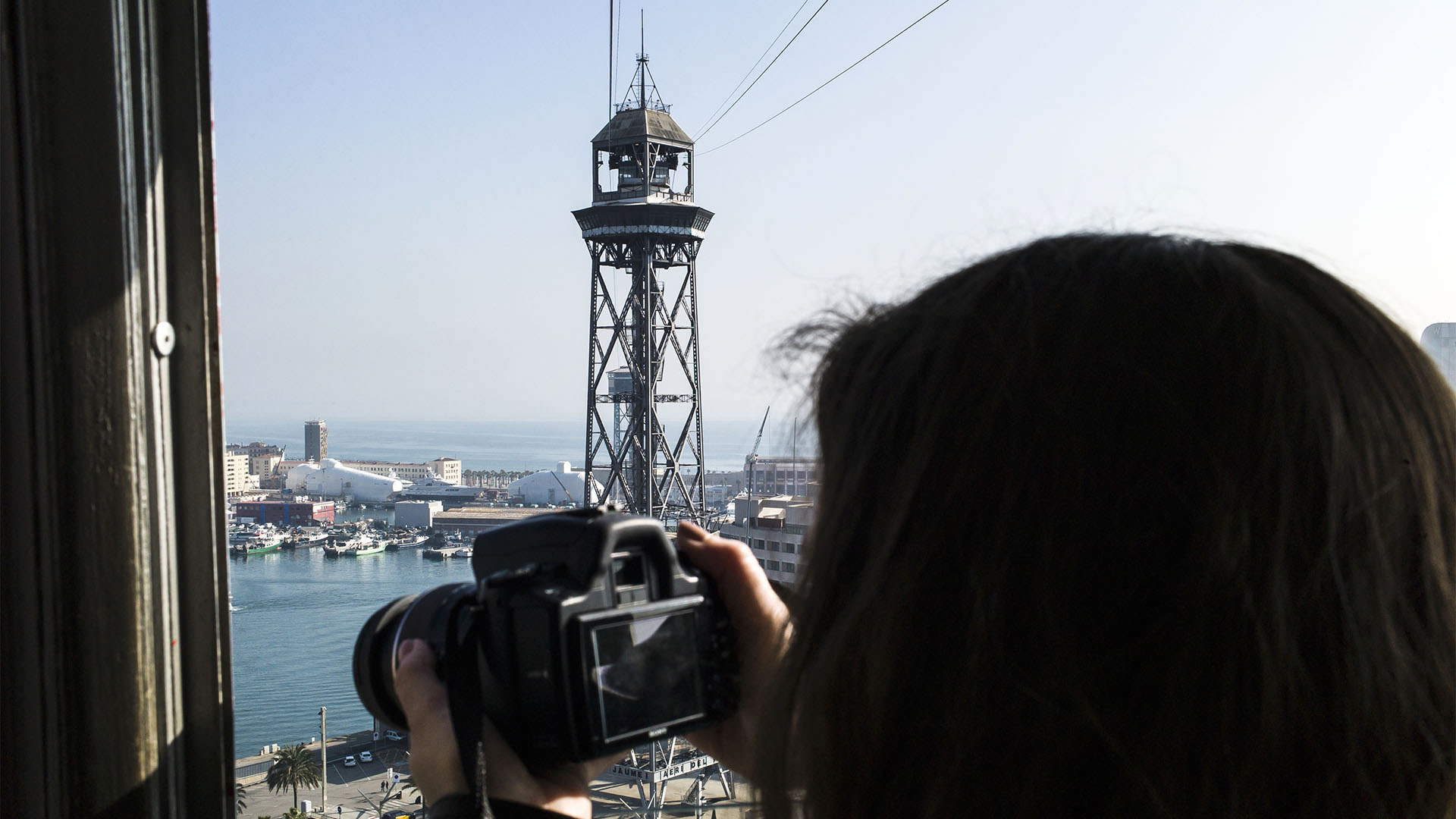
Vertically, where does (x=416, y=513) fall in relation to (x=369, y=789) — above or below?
above

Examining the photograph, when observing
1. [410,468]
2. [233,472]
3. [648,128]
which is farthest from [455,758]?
[648,128]

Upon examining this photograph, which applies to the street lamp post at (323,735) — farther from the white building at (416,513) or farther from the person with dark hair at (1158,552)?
the person with dark hair at (1158,552)

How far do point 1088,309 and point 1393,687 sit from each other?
18cm

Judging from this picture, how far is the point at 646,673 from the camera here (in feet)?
1.98

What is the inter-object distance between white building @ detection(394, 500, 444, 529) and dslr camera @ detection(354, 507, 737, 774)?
1.82m

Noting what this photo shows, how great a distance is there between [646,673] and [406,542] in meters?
1.86

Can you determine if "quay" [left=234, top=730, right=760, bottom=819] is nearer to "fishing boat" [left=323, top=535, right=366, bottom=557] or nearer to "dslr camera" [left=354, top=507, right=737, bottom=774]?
"fishing boat" [left=323, top=535, right=366, bottom=557]

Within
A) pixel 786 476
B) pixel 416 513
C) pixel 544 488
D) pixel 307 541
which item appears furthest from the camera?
pixel 544 488

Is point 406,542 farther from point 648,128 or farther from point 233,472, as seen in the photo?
point 648,128

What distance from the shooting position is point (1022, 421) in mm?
381

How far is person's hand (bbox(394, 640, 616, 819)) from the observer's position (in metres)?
0.60

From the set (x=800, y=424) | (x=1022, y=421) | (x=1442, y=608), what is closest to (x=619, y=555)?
(x=800, y=424)

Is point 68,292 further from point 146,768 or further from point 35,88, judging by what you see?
point 146,768

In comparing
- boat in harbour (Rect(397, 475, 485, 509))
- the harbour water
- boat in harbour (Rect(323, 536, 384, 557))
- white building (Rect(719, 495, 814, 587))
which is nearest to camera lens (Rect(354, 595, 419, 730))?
white building (Rect(719, 495, 814, 587))
